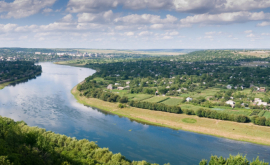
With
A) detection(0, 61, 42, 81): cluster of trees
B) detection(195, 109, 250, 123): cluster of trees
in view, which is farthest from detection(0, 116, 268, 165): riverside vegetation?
detection(0, 61, 42, 81): cluster of trees

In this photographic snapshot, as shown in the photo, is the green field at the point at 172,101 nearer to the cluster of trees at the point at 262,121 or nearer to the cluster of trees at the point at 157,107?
the cluster of trees at the point at 157,107

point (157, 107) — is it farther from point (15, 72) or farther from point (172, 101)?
point (15, 72)

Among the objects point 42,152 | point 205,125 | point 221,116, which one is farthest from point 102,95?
point 42,152

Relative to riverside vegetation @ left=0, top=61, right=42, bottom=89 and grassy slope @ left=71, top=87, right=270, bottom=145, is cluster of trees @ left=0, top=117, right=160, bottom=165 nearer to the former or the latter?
grassy slope @ left=71, top=87, right=270, bottom=145

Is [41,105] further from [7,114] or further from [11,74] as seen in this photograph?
[11,74]

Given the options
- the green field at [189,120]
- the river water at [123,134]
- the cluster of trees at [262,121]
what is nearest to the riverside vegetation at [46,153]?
the river water at [123,134]
